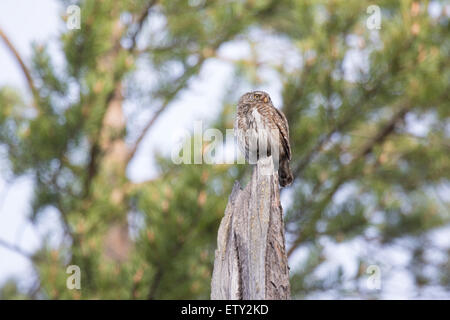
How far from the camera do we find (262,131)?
2.80 m

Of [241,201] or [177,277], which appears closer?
[241,201]

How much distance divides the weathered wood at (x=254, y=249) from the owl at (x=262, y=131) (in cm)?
77

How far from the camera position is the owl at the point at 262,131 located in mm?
2768

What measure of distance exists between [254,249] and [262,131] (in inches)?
42.3

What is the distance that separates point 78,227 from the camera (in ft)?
15.0

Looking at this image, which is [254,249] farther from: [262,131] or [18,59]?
[18,59]

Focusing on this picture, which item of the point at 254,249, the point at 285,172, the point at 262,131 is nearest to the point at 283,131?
the point at 262,131

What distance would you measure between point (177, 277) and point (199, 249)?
1.07 ft

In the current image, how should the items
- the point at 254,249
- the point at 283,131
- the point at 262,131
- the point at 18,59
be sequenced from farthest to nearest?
the point at 18,59 → the point at 283,131 → the point at 262,131 → the point at 254,249

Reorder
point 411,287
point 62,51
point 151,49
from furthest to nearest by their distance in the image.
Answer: point 411,287 → point 151,49 → point 62,51

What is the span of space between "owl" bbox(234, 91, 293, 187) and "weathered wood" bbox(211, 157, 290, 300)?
766mm

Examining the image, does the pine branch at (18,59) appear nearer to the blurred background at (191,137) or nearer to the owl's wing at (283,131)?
the blurred background at (191,137)
